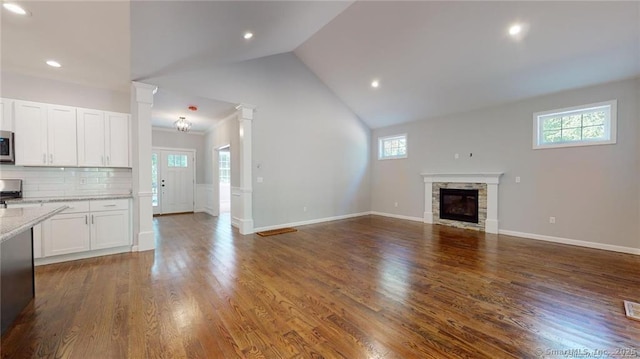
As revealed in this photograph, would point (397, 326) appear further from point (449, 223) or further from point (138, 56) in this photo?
point (449, 223)

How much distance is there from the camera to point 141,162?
3885 millimetres

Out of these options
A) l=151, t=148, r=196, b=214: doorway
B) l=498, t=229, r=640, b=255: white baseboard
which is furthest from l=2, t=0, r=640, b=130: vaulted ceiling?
l=498, t=229, r=640, b=255: white baseboard

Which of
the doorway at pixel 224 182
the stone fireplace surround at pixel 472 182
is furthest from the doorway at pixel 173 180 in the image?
the stone fireplace surround at pixel 472 182

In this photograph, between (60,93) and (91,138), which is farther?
(91,138)

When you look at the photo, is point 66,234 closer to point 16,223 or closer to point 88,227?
point 88,227

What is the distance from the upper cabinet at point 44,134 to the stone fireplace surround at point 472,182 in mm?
6815

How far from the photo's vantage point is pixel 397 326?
201cm

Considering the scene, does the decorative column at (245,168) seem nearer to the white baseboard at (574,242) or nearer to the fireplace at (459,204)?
the fireplace at (459,204)

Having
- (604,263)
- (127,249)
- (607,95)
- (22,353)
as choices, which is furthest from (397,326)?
→ (607,95)

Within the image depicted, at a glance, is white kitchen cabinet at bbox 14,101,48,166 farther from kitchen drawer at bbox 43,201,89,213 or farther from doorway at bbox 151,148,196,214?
doorway at bbox 151,148,196,214

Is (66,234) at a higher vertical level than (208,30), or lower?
Answer: lower

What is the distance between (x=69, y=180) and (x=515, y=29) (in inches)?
272

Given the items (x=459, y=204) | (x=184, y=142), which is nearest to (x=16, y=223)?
(x=459, y=204)

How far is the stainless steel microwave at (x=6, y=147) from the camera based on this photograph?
10.6ft
